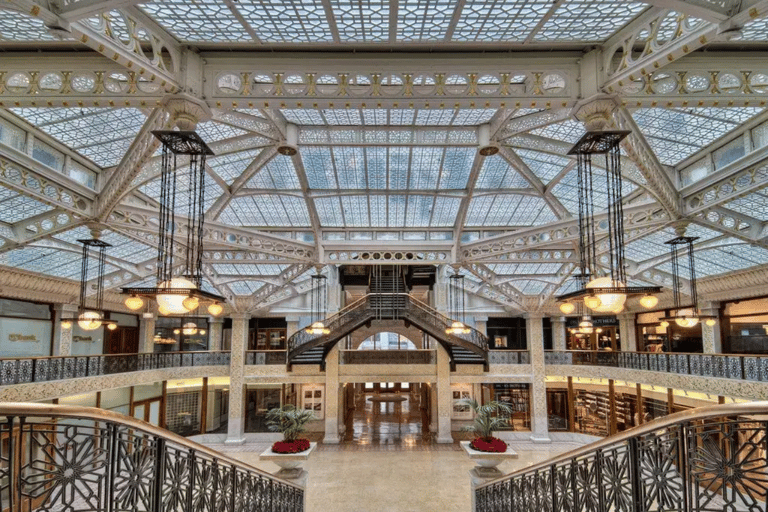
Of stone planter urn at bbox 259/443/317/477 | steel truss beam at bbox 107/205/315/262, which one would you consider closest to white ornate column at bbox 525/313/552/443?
steel truss beam at bbox 107/205/315/262

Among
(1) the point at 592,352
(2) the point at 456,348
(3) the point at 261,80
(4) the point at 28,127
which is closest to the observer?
(3) the point at 261,80

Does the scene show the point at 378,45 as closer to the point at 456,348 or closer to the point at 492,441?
the point at 492,441

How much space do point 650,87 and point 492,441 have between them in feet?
24.7

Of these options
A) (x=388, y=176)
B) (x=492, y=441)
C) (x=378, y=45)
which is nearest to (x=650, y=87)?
(x=378, y=45)

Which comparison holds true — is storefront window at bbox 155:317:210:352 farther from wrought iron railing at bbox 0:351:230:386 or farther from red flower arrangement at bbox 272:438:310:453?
red flower arrangement at bbox 272:438:310:453

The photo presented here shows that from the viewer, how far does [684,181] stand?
36.0ft

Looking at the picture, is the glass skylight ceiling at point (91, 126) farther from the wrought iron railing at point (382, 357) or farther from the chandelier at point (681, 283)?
the wrought iron railing at point (382, 357)

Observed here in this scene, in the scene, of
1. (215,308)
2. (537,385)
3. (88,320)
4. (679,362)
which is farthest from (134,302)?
(537,385)

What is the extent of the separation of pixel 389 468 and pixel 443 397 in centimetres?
554

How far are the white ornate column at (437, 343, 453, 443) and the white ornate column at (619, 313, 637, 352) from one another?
8.80 meters

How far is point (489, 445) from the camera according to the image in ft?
34.1

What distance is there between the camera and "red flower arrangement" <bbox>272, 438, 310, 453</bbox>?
10.6 metres

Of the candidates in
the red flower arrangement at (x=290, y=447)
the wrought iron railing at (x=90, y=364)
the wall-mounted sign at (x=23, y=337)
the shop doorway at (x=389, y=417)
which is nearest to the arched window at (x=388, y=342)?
the shop doorway at (x=389, y=417)

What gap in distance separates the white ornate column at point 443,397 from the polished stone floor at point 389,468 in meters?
0.66
